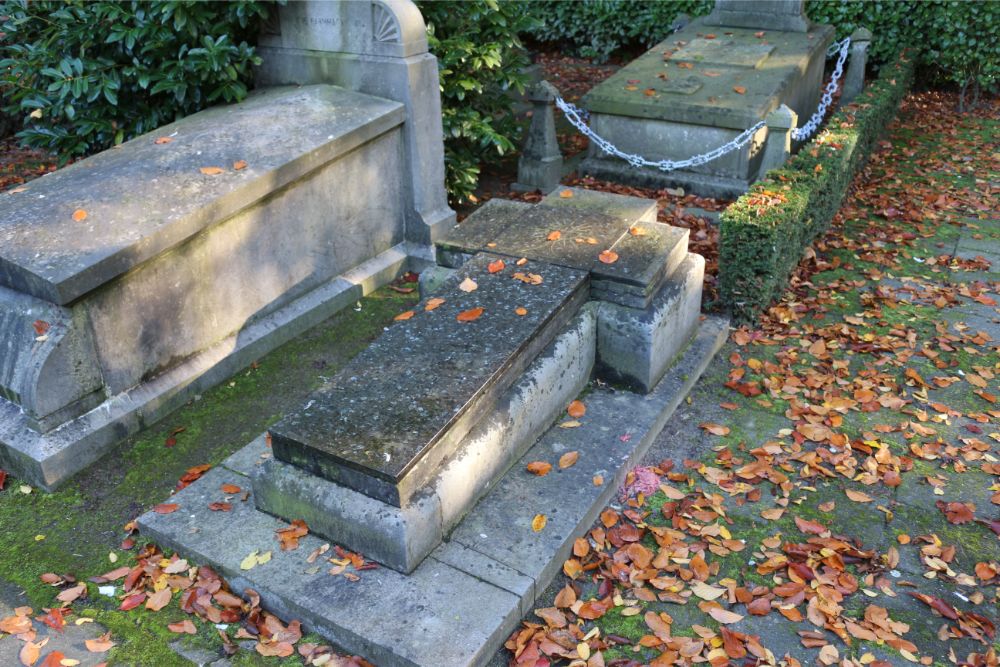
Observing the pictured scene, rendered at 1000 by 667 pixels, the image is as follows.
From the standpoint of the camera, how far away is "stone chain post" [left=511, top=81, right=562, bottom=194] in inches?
304

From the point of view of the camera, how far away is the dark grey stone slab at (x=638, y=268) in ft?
14.2

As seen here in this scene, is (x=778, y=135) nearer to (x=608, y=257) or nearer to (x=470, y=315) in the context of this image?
(x=608, y=257)

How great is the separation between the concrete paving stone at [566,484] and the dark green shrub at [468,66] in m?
2.99

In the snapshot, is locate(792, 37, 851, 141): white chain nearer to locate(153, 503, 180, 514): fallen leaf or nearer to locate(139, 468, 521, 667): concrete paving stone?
locate(139, 468, 521, 667): concrete paving stone

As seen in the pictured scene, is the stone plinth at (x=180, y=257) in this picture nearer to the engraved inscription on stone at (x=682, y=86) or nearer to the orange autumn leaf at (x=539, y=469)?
the orange autumn leaf at (x=539, y=469)

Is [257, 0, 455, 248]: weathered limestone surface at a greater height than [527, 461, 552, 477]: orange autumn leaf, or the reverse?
[257, 0, 455, 248]: weathered limestone surface

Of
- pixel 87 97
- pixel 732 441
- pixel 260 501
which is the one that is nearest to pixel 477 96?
pixel 87 97

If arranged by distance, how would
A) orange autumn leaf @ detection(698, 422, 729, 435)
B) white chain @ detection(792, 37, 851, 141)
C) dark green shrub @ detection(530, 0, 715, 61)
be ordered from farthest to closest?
dark green shrub @ detection(530, 0, 715, 61), white chain @ detection(792, 37, 851, 141), orange autumn leaf @ detection(698, 422, 729, 435)

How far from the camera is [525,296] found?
4219mm

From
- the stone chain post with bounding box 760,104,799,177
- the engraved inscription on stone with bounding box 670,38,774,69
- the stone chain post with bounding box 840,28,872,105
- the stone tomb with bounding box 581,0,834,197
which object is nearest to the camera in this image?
the stone chain post with bounding box 760,104,799,177

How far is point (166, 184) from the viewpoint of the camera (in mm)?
4617

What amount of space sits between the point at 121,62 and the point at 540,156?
3577 mm

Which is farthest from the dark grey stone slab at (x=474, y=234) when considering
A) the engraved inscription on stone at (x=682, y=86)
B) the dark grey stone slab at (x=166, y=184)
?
the engraved inscription on stone at (x=682, y=86)

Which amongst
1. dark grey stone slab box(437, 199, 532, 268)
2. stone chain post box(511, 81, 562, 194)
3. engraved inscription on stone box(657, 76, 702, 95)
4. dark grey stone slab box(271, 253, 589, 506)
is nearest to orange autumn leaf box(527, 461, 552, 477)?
dark grey stone slab box(271, 253, 589, 506)
